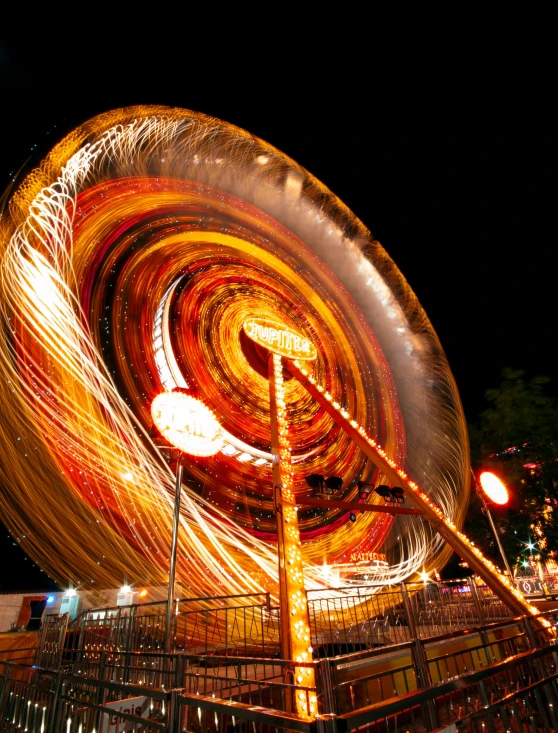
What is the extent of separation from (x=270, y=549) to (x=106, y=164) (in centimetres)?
1247

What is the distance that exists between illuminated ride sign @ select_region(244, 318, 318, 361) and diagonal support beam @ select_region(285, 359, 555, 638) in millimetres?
406

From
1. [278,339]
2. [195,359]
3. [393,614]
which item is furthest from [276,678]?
[195,359]

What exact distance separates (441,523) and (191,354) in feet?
31.1

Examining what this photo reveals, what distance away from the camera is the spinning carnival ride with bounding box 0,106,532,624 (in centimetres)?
963

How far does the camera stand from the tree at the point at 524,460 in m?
19.2

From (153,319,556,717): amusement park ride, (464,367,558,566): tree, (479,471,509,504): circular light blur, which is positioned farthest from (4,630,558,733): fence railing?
(464,367,558,566): tree

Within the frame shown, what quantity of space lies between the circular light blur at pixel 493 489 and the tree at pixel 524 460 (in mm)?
3927

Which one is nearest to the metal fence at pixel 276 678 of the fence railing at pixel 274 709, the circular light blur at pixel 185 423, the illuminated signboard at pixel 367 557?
the fence railing at pixel 274 709

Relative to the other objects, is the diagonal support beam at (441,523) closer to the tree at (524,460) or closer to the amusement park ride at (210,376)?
the amusement park ride at (210,376)

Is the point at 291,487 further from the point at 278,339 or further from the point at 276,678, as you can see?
the point at 278,339

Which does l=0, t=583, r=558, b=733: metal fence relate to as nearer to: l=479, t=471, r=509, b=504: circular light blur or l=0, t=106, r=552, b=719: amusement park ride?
l=0, t=106, r=552, b=719: amusement park ride

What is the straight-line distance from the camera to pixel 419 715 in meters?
6.06

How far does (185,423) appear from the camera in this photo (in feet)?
32.1


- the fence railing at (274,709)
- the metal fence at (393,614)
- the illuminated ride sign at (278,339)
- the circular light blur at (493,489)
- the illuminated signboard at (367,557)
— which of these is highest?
the illuminated ride sign at (278,339)
